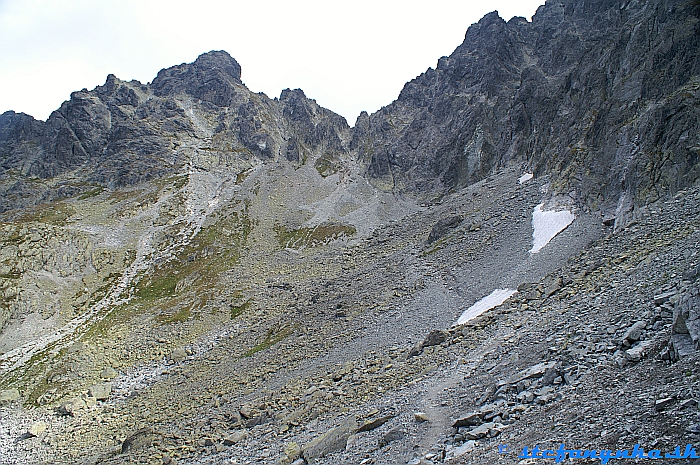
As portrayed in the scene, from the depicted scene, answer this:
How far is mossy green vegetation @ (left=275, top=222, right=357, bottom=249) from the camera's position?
3415 inches

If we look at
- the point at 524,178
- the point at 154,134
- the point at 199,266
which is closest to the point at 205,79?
the point at 154,134

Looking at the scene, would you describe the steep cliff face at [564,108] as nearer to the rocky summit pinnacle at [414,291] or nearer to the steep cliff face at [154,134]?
the rocky summit pinnacle at [414,291]

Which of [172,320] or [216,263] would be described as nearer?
[172,320]

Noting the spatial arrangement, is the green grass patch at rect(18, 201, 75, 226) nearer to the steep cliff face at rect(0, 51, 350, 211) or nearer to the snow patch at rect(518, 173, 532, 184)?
the steep cliff face at rect(0, 51, 350, 211)

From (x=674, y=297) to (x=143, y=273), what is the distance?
266ft

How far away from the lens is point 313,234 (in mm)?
90750

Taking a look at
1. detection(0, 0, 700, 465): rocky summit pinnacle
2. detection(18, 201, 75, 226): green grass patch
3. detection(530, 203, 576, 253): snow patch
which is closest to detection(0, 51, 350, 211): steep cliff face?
detection(0, 0, 700, 465): rocky summit pinnacle

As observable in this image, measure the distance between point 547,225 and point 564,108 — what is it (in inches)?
1683

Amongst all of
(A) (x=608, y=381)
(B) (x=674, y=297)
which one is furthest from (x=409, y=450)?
(B) (x=674, y=297)

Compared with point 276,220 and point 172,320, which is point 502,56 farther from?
point 172,320

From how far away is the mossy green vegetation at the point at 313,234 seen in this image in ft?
285

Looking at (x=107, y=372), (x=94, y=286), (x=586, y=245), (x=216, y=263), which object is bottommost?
(x=586, y=245)

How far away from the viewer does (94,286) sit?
71.8m

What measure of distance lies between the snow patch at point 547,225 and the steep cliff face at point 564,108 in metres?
2.48
